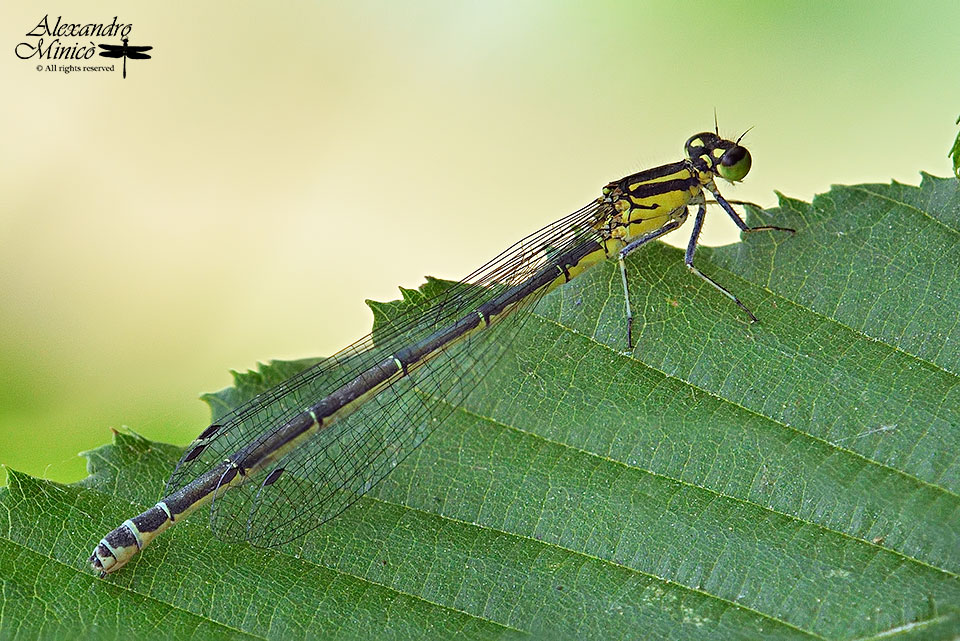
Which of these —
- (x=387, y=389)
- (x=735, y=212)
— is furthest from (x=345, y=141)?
(x=735, y=212)

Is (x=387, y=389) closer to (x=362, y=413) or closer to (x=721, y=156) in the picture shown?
(x=362, y=413)

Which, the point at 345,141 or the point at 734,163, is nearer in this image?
the point at 734,163

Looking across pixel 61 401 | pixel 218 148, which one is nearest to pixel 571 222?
pixel 61 401

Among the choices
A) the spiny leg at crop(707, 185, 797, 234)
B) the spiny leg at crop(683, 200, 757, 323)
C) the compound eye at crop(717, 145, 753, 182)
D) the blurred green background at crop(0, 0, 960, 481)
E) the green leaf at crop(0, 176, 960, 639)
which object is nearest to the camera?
the green leaf at crop(0, 176, 960, 639)

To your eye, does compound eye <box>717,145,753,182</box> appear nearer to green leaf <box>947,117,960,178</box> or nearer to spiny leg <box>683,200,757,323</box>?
spiny leg <box>683,200,757,323</box>

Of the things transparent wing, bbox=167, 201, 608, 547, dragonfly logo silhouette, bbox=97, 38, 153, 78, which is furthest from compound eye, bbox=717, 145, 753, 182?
dragonfly logo silhouette, bbox=97, 38, 153, 78

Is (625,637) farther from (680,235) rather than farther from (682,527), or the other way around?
(680,235)

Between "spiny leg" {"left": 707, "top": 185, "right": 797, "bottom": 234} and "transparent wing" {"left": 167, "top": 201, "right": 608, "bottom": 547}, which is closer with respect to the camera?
"transparent wing" {"left": 167, "top": 201, "right": 608, "bottom": 547}

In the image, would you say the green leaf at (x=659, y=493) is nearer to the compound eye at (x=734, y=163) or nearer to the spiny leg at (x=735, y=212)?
the spiny leg at (x=735, y=212)

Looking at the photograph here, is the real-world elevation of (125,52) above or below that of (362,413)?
above
